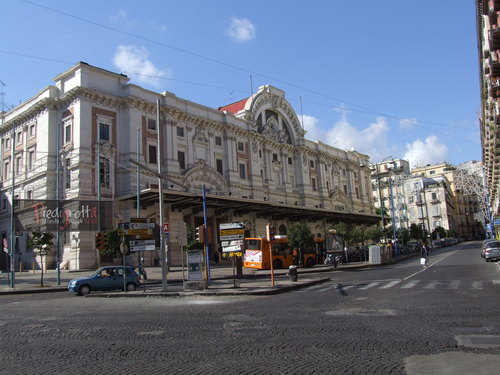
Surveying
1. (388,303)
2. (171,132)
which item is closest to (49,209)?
(171,132)

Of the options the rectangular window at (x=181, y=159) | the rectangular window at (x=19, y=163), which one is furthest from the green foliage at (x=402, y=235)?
the rectangular window at (x=19, y=163)

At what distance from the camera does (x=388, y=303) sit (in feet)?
39.7

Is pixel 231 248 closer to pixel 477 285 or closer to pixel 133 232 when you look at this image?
pixel 133 232

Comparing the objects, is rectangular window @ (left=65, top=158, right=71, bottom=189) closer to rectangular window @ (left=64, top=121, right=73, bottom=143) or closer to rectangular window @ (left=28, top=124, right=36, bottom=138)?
rectangular window @ (left=64, top=121, right=73, bottom=143)

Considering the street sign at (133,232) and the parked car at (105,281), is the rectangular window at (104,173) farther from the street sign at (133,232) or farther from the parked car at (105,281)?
the street sign at (133,232)

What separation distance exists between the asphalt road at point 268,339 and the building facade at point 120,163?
20.0 m

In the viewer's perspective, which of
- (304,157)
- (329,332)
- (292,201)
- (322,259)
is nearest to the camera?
(329,332)

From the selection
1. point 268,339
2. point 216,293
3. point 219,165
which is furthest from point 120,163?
point 268,339

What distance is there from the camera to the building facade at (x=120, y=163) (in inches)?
1468

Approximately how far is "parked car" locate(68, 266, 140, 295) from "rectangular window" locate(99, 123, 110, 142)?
22115 millimetres

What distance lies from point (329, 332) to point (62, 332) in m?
5.43

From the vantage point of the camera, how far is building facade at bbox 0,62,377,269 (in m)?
37.3

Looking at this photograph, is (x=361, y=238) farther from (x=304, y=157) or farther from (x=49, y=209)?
(x=49, y=209)

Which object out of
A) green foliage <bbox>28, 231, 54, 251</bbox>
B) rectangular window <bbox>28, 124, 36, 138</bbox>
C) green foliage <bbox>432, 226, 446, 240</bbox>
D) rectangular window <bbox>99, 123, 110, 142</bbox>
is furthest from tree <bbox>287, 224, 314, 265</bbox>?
green foliage <bbox>432, 226, 446, 240</bbox>
